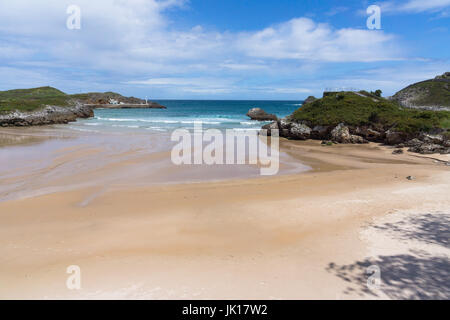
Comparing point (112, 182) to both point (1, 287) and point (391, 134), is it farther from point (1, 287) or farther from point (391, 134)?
point (391, 134)

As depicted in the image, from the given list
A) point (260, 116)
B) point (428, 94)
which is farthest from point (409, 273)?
point (428, 94)

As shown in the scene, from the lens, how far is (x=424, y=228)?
23.8 feet

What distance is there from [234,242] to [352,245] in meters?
2.86

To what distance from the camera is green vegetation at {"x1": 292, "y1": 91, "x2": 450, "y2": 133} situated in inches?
830

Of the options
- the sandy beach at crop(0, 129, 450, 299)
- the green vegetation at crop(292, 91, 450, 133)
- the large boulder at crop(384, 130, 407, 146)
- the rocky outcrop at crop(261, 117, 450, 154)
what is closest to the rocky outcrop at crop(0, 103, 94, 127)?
the sandy beach at crop(0, 129, 450, 299)

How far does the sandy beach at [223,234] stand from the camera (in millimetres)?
5090

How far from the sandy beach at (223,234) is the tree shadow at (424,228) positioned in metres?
0.05

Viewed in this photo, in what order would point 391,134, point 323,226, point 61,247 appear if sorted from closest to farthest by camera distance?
point 61,247 → point 323,226 → point 391,134

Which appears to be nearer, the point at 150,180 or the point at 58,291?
the point at 58,291

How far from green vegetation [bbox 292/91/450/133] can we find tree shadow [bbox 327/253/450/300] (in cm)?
1874

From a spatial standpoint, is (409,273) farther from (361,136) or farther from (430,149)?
(361,136)

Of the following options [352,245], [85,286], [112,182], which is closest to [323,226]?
[352,245]
